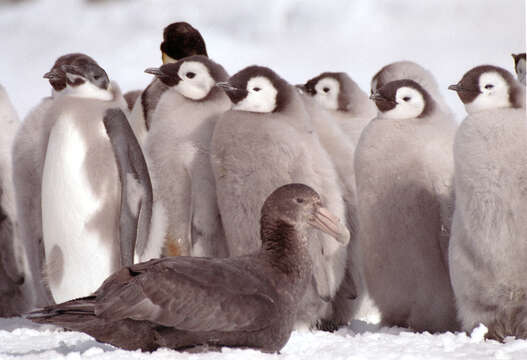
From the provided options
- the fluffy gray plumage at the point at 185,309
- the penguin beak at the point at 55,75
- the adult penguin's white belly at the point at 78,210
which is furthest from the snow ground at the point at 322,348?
the penguin beak at the point at 55,75

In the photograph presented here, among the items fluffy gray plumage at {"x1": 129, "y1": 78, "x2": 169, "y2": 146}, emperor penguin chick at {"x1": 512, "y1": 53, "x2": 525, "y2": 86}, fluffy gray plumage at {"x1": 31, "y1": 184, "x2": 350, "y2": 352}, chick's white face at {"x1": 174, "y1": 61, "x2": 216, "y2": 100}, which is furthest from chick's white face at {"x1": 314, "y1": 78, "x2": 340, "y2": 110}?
fluffy gray plumage at {"x1": 31, "y1": 184, "x2": 350, "y2": 352}

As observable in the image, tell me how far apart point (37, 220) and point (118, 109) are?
76cm

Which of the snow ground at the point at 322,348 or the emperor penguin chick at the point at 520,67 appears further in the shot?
the emperor penguin chick at the point at 520,67

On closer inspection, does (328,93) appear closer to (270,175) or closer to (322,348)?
(270,175)

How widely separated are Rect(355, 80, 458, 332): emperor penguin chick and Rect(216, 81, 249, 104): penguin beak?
0.58 meters

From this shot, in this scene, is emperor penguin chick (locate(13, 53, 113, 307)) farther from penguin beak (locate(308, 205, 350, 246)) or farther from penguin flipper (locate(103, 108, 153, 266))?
penguin beak (locate(308, 205, 350, 246))

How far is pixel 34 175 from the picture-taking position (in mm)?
4938

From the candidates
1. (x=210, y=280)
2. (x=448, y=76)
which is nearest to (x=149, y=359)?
(x=210, y=280)

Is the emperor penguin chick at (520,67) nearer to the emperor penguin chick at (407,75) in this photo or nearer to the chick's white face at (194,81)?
the emperor penguin chick at (407,75)

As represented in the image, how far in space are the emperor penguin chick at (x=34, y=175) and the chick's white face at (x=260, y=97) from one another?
705 millimetres

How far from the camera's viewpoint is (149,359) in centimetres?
275

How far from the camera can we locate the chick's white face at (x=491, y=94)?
156 inches

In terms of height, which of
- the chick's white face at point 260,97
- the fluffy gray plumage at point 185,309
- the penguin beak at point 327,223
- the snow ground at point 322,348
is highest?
the chick's white face at point 260,97

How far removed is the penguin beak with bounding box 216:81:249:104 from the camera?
4.50 metres
